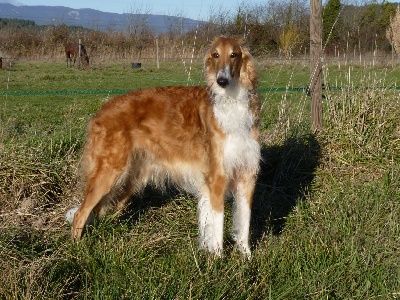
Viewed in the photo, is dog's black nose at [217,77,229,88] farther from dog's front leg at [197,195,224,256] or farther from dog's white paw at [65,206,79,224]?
dog's white paw at [65,206,79,224]

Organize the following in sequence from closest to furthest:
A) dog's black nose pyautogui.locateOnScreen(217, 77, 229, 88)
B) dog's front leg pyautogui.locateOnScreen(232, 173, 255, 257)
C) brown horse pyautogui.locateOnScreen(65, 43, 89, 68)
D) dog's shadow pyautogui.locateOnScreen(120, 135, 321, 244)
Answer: dog's black nose pyautogui.locateOnScreen(217, 77, 229, 88)
dog's front leg pyautogui.locateOnScreen(232, 173, 255, 257)
dog's shadow pyautogui.locateOnScreen(120, 135, 321, 244)
brown horse pyautogui.locateOnScreen(65, 43, 89, 68)

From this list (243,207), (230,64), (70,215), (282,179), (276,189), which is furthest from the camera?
(282,179)

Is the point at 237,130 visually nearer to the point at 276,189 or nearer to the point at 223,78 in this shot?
the point at 223,78

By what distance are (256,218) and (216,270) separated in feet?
6.20

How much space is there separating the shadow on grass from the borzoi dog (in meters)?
0.80

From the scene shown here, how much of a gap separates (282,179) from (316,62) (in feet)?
5.29

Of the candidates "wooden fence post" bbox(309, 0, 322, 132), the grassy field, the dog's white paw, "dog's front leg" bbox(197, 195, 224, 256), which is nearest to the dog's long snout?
the grassy field

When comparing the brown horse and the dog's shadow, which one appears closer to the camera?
the dog's shadow

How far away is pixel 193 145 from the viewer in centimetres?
527

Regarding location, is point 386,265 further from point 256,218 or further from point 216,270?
point 256,218

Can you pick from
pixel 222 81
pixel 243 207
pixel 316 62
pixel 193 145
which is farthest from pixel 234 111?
pixel 316 62

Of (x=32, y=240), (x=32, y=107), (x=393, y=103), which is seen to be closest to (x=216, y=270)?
(x=32, y=240)

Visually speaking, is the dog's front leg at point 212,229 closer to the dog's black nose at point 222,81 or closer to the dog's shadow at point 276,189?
the dog's shadow at point 276,189

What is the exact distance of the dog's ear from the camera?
191 inches
